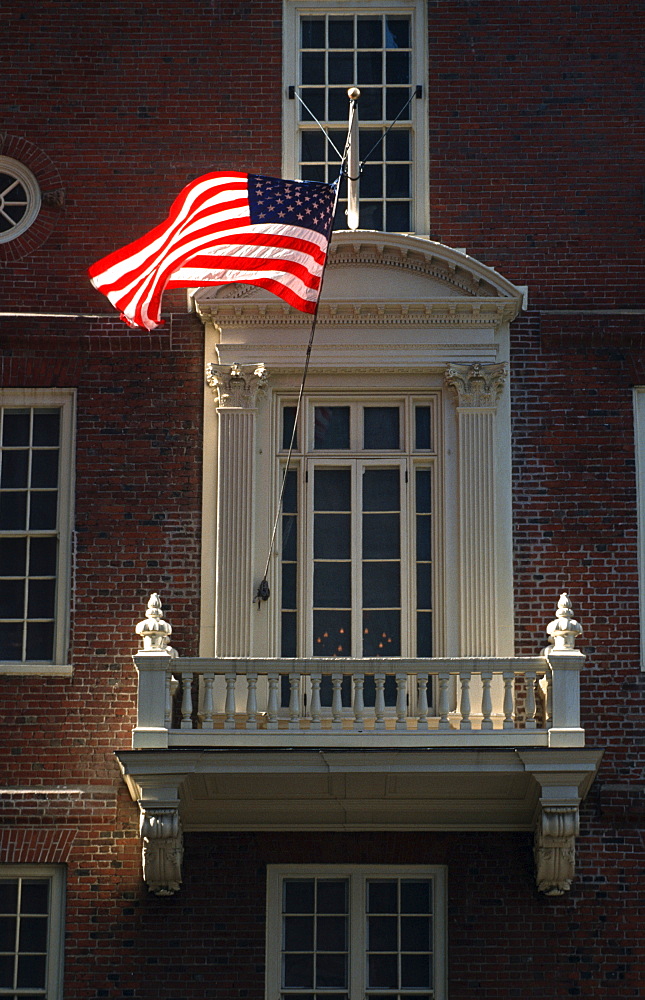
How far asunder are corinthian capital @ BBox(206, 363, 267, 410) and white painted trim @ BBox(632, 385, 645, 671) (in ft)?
11.6

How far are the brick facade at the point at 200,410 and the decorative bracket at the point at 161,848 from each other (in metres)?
0.29

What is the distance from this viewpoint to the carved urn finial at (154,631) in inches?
587

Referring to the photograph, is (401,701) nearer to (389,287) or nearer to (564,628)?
(564,628)

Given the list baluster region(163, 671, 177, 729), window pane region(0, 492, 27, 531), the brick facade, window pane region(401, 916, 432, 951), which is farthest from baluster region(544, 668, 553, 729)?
window pane region(0, 492, 27, 531)

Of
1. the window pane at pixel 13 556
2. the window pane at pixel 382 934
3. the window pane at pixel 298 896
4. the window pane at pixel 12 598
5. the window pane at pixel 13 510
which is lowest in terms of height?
the window pane at pixel 382 934

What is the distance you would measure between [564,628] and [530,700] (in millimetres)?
681

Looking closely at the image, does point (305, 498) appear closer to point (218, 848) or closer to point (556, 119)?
point (218, 848)

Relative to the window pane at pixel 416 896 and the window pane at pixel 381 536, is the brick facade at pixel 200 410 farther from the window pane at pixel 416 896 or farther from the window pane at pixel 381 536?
the window pane at pixel 381 536

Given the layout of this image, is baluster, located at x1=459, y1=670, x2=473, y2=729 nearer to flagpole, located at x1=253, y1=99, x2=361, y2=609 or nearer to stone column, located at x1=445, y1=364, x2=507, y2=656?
stone column, located at x1=445, y1=364, x2=507, y2=656

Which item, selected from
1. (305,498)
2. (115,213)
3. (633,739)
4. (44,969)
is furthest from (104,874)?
(115,213)

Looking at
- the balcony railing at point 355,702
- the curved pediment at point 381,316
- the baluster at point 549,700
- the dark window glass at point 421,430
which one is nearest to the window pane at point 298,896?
the balcony railing at point 355,702

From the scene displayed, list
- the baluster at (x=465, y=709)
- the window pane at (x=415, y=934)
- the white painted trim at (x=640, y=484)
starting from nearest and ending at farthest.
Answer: the baluster at (x=465, y=709) < the window pane at (x=415, y=934) < the white painted trim at (x=640, y=484)

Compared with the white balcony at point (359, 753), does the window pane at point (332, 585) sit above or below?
above

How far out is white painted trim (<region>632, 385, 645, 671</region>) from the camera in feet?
52.4
